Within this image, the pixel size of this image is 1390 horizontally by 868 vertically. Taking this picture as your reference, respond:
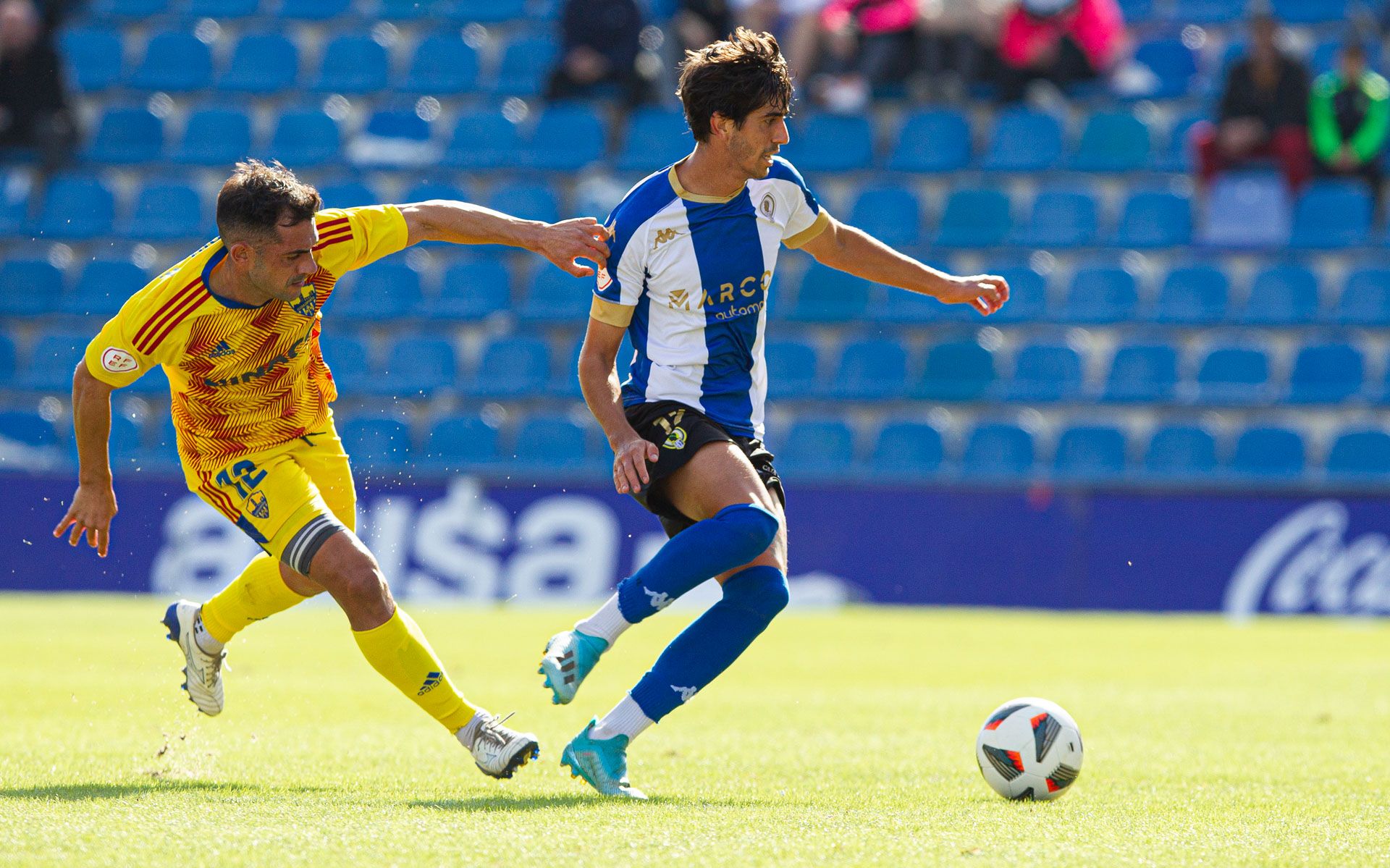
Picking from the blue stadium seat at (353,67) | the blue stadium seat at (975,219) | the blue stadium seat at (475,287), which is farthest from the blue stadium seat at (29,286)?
the blue stadium seat at (975,219)

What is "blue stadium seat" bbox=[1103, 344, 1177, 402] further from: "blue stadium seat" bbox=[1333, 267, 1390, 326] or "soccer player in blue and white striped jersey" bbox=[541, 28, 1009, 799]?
"soccer player in blue and white striped jersey" bbox=[541, 28, 1009, 799]

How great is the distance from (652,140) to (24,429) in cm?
663

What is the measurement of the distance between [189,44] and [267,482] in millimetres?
14754

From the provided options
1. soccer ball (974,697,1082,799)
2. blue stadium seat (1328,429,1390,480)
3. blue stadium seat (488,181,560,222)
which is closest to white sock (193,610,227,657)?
soccer ball (974,697,1082,799)

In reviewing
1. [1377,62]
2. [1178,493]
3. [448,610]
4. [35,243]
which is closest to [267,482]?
[448,610]

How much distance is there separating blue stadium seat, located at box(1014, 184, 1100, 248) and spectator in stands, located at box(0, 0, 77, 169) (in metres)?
9.80

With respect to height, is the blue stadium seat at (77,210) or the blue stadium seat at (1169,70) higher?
the blue stadium seat at (1169,70)

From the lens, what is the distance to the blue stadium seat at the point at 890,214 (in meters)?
16.2

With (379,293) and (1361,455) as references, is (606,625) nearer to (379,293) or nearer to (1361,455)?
(1361,455)

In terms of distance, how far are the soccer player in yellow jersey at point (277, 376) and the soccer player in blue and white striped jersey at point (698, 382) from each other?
24 centimetres

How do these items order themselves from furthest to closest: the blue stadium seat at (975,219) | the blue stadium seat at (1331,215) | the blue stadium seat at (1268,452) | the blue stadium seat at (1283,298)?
1. the blue stadium seat at (975,219)
2. the blue stadium seat at (1331,215)
3. the blue stadium seat at (1283,298)
4. the blue stadium seat at (1268,452)

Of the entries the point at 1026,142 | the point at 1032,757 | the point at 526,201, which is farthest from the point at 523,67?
the point at 1032,757

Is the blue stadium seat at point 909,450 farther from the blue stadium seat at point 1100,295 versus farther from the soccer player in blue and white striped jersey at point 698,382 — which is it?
the soccer player in blue and white striped jersey at point 698,382

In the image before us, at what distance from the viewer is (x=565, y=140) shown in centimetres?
1736
